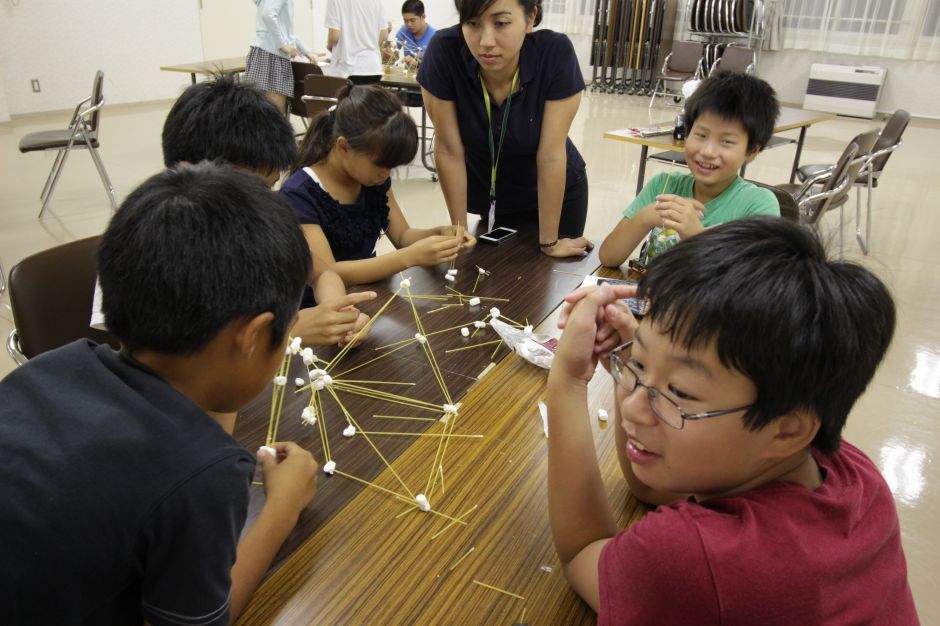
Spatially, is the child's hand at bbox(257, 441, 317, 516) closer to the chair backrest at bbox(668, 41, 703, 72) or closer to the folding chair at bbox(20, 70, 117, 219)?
the folding chair at bbox(20, 70, 117, 219)

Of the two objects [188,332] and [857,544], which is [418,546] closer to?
[188,332]

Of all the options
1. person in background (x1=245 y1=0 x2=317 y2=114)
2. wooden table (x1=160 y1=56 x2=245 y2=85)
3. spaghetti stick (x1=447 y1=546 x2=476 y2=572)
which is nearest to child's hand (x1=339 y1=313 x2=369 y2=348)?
spaghetti stick (x1=447 y1=546 x2=476 y2=572)

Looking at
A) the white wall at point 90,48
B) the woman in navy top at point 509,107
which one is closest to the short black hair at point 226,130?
the woman in navy top at point 509,107

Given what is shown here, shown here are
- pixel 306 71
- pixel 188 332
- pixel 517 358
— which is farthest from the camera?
pixel 306 71

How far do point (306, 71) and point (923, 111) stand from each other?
892cm

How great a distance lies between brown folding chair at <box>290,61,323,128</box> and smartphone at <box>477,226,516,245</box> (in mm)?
4219

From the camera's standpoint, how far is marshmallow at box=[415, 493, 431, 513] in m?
Answer: 1.01

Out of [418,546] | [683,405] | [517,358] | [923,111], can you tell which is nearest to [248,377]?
[418,546]

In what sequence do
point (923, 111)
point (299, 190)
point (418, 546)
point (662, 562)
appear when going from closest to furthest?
point (662, 562) → point (418, 546) → point (299, 190) → point (923, 111)

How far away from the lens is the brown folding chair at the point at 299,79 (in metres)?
6.02

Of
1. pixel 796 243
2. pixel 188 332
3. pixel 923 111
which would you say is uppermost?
pixel 796 243

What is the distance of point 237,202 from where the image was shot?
0.87 m

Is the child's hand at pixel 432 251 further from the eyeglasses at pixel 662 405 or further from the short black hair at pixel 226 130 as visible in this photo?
the eyeglasses at pixel 662 405

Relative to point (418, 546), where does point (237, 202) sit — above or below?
above
